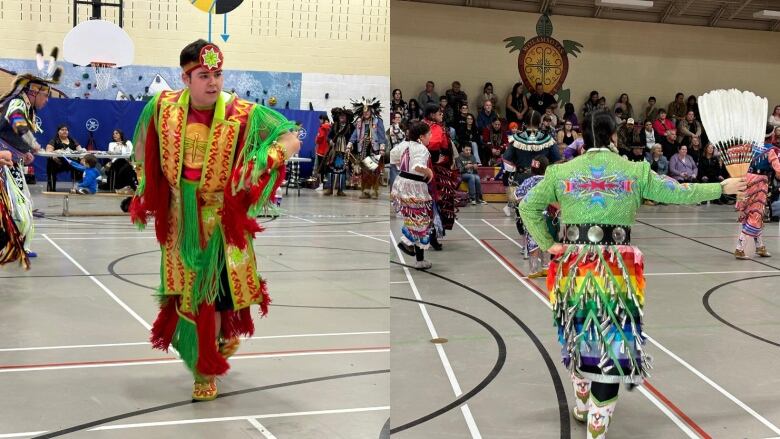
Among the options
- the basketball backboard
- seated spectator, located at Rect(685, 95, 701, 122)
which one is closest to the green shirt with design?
the basketball backboard

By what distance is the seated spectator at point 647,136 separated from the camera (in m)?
13.0

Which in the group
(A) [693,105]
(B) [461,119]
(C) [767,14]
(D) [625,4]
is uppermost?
(D) [625,4]

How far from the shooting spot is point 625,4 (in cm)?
1447

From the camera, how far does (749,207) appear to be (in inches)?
276

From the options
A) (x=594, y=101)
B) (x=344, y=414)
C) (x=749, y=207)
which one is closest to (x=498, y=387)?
(x=344, y=414)

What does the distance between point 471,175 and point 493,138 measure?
1.73m

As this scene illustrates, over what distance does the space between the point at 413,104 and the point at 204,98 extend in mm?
10062

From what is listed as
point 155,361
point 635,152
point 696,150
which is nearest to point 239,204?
point 155,361

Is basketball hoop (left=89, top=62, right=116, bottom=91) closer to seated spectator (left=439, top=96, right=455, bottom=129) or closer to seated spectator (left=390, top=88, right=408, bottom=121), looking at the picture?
seated spectator (left=390, top=88, right=408, bottom=121)

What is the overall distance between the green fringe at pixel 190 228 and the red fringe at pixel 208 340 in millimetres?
180

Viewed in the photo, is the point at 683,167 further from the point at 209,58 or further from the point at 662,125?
the point at 209,58

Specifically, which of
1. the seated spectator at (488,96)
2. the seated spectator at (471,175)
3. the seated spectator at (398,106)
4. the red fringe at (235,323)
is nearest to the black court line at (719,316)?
the red fringe at (235,323)

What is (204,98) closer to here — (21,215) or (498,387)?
(498,387)

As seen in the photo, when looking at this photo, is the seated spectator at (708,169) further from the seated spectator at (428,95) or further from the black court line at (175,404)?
the black court line at (175,404)
